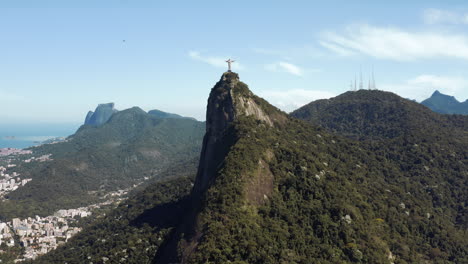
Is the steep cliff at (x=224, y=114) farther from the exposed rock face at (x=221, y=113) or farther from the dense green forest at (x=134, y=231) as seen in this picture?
the dense green forest at (x=134, y=231)

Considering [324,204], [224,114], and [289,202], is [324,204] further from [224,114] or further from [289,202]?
[224,114]

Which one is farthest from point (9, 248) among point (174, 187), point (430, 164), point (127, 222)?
point (430, 164)

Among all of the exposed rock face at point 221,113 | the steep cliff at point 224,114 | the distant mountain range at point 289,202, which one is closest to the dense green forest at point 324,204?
the distant mountain range at point 289,202

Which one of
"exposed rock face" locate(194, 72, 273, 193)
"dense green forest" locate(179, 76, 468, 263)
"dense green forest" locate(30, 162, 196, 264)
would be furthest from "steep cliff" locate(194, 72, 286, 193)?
"dense green forest" locate(30, 162, 196, 264)

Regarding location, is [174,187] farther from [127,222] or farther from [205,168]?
[205,168]

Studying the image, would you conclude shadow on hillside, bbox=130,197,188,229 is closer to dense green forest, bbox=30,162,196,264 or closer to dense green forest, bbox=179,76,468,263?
dense green forest, bbox=30,162,196,264
